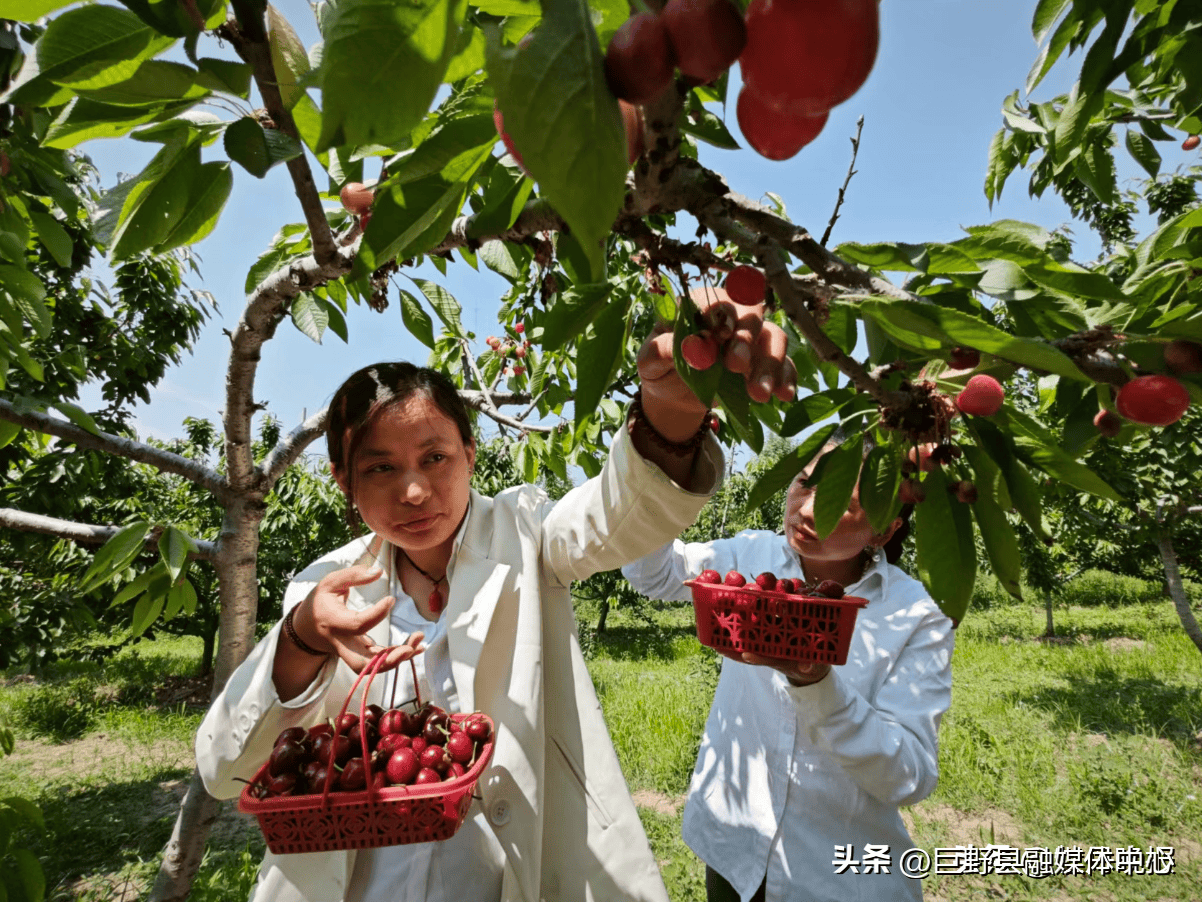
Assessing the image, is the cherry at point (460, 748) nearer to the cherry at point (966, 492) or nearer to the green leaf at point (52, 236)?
the cherry at point (966, 492)

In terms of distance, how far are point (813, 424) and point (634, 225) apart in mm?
495

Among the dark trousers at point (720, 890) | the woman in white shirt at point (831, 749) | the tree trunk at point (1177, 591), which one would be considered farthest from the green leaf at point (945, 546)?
the tree trunk at point (1177, 591)

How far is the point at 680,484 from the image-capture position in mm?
1016

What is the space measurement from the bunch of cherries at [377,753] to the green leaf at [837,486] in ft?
2.15

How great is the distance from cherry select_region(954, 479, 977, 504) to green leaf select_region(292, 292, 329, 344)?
4.31 ft

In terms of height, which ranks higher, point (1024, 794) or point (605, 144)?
point (605, 144)

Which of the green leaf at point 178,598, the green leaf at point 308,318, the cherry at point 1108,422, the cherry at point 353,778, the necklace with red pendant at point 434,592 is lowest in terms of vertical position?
the cherry at point 353,778

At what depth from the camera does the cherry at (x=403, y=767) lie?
1038mm

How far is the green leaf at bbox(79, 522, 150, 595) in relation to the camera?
1.67 m

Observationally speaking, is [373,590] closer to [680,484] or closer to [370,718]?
[370,718]

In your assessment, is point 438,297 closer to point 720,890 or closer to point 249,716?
point 249,716

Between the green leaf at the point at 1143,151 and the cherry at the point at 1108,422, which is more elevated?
the green leaf at the point at 1143,151

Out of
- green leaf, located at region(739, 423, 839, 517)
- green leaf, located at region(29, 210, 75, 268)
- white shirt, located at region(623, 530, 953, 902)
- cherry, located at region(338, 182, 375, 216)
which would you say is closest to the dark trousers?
white shirt, located at region(623, 530, 953, 902)

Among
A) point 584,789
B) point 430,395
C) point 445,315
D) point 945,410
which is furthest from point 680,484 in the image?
point 445,315
